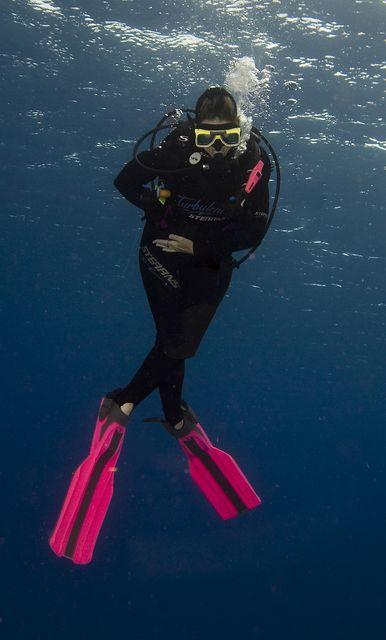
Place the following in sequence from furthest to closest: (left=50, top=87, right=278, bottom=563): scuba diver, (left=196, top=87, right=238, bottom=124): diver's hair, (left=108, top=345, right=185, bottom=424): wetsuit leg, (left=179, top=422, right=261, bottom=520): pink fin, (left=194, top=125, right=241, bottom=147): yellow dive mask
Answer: (left=179, top=422, right=261, bottom=520): pink fin
(left=108, top=345, right=185, bottom=424): wetsuit leg
(left=50, top=87, right=278, bottom=563): scuba diver
(left=196, top=87, right=238, bottom=124): diver's hair
(left=194, top=125, right=241, bottom=147): yellow dive mask

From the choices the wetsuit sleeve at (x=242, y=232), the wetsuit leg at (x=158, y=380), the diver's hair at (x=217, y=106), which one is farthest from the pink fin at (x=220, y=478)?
the diver's hair at (x=217, y=106)

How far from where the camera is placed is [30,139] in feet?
50.4

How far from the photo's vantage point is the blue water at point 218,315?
11.0 meters

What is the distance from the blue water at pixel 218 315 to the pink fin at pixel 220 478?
27.6 ft

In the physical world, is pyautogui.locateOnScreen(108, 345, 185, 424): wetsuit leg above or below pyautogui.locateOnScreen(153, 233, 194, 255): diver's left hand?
below

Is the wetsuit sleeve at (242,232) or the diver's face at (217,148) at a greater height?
the diver's face at (217,148)

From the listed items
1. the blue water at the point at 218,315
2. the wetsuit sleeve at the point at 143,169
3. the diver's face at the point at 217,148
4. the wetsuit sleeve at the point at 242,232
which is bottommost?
the blue water at the point at 218,315

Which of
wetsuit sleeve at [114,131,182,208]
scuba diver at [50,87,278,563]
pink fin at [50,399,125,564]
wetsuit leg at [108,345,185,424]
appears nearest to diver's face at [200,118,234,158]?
scuba diver at [50,87,278,563]

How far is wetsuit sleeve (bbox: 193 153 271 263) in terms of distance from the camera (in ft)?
17.2

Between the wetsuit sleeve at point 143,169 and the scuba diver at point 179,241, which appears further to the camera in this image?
the wetsuit sleeve at point 143,169

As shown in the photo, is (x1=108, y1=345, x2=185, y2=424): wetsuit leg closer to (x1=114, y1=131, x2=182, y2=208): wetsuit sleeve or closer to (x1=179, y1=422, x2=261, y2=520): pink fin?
(x1=179, y1=422, x2=261, y2=520): pink fin

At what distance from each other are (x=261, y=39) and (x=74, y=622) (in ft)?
56.6

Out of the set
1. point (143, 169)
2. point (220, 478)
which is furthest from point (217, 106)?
point (220, 478)

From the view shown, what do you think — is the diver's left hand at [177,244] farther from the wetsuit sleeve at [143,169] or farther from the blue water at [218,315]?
the blue water at [218,315]
